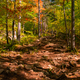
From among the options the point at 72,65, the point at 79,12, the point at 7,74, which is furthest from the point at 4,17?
the point at 79,12

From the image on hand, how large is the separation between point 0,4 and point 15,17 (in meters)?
2.13

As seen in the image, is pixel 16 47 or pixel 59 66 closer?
pixel 59 66

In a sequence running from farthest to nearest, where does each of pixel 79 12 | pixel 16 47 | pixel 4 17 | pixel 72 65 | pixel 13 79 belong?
pixel 79 12 < pixel 16 47 < pixel 4 17 < pixel 72 65 < pixel 13 79

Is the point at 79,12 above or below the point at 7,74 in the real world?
above

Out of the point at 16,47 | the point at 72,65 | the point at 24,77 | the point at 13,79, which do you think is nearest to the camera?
the point at 13,79

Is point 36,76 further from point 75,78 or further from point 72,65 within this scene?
point 72,65

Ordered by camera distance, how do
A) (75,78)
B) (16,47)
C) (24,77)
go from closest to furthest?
1. (75,78)
2. (24,77)
3. (16,47)

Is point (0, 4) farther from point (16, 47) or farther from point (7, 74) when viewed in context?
point (7, 74)

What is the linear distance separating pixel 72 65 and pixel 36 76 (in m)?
2.44

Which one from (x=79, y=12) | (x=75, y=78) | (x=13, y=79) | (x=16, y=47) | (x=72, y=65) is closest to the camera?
(x=75, y=78)

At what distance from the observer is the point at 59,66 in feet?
15.7

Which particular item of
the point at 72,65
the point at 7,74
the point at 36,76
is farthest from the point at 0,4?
the point at 72,65

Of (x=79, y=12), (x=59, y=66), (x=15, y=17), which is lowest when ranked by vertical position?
(x=59, y=66)

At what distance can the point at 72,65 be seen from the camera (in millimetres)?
4625
